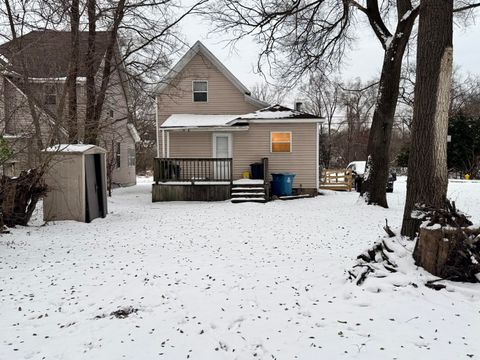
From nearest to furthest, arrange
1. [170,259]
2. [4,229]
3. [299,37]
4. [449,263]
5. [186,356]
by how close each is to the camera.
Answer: [186,356], [449,263], [170,259], [4,229], [299,37]

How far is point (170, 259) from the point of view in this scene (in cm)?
545

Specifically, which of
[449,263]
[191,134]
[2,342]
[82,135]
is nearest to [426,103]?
[449,263]

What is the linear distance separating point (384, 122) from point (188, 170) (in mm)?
8471

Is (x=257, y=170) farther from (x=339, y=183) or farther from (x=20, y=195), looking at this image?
(x=20, y=195)

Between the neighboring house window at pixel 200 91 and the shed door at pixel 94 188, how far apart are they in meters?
8.32

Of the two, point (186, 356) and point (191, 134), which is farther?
point (191, 134)

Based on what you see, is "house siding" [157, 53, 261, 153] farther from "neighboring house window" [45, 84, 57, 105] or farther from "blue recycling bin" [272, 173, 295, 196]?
"neighboring house window" [45, 84, 57, 105]

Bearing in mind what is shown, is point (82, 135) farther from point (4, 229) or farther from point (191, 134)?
point (191, 134)

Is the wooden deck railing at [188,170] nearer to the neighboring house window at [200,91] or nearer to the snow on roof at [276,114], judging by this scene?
the snow on roof at [276,114]

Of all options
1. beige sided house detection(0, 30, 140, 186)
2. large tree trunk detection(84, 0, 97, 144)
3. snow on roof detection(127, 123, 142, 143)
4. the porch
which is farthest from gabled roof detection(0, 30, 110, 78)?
snow on roof detection(127, 123, 142, 143)

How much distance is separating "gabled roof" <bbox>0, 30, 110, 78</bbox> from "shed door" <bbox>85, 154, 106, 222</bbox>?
2.61m

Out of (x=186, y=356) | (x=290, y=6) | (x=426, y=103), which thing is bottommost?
(x=186, y=356)

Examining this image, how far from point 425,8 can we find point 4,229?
8323 millimetres

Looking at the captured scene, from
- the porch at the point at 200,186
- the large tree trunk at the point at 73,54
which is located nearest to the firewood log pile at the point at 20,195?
the large tree trunk at the point at 73,54
